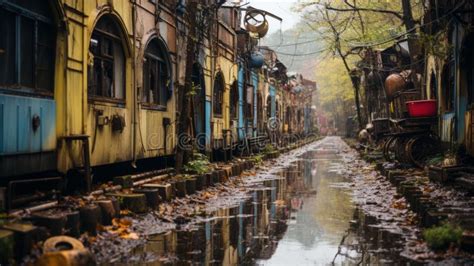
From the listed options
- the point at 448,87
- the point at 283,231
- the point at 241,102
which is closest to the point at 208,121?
the point at 241,102

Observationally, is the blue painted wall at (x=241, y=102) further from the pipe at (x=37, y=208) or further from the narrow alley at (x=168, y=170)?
the pipe at (x=37, y=208)

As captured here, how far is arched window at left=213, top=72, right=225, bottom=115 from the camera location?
22480 mm

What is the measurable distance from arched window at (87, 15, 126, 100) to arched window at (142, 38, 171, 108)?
5.24ft

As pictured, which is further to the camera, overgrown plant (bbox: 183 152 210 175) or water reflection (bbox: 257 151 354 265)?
overgrown plant (bbox: 183 152 210 175)

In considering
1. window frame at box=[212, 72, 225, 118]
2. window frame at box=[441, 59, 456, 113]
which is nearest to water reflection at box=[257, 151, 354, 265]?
window frame at box=[441, 59, 456, 113]

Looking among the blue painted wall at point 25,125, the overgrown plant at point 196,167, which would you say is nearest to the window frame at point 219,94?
the overgrown plant at point 196,167

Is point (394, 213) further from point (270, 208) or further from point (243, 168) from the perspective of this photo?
point (243, 168)

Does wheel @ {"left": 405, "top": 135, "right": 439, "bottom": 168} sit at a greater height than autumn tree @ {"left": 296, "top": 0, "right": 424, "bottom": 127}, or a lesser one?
lesser

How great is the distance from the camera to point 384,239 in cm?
776

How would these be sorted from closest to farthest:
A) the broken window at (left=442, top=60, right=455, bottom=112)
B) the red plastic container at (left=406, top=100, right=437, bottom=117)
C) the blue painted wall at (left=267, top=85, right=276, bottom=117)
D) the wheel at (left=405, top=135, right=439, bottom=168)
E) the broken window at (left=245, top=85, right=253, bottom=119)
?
the broken window at (left=442, top=60, right=455, bottom=112), the wheel at (left=405, top=135, right=439, bottom=168), the red plastic container at (left=406, top=100, right=437, bottom=117), the broken window at (left=245, top=85, right=253, bottom=119), the blue painted wall at (left=267, top=85, right=276, bottom=117)

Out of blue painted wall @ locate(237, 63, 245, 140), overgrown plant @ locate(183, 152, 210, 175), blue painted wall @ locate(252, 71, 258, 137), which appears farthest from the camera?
blue painted wall @ locate(252, 71, 258, 137)

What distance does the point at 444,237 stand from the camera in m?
6.51

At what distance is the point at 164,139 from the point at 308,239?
826cm

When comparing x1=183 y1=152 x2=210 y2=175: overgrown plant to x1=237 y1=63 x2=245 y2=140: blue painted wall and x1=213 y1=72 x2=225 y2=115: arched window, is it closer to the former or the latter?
x1=213 y1=72 x2=225 y2=115: arched window
